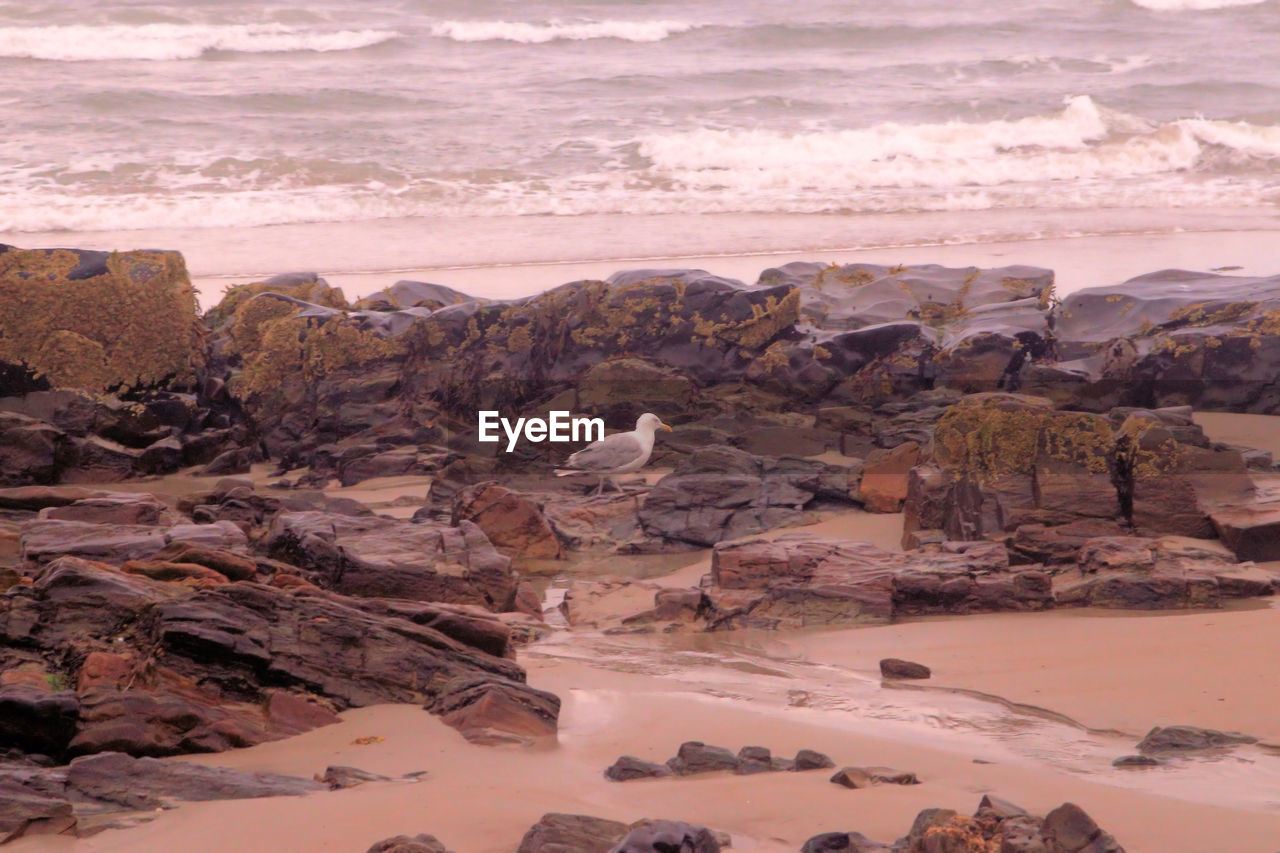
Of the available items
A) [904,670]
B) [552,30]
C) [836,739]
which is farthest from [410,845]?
[552,30]

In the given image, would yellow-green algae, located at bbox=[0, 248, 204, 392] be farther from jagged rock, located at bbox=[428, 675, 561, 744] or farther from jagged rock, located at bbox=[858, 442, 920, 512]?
jagged rock, located at bbox=[428, 675, 561, 744]

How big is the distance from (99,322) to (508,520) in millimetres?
5019

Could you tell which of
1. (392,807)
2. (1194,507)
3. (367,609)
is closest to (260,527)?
(367,609)

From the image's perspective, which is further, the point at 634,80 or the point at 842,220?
the point at 634,80

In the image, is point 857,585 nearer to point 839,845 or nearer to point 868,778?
point 868,778

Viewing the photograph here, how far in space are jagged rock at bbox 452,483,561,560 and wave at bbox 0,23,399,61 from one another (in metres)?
25.8

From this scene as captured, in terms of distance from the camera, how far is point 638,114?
2692 centimetres

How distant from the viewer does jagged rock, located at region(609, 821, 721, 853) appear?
3.24 meters

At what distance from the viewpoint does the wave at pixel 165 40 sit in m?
29.6

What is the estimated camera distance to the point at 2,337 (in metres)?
10.5

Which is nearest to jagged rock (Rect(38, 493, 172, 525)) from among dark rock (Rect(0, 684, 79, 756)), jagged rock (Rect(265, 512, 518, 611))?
jagged rock (Rect(265, 512, 518, 611))

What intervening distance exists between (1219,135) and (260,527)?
23.9 m

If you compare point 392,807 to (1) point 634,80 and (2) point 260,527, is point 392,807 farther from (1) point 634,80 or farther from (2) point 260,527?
(1) point 634,80

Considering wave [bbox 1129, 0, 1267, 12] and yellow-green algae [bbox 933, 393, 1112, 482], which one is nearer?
yellow-green algae [bbox 933, 393, 1112, 482]
